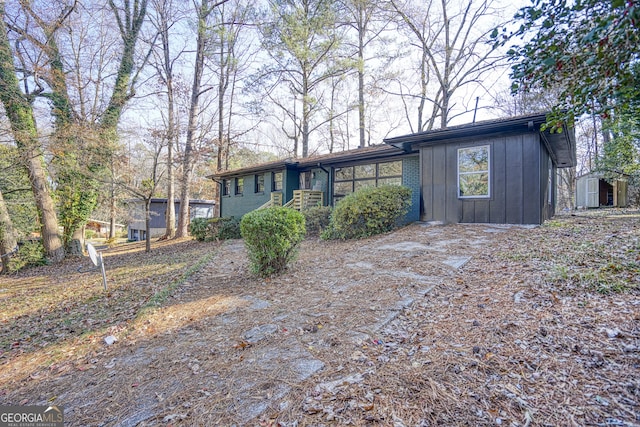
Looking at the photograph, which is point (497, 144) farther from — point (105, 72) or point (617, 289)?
point (105, 72)

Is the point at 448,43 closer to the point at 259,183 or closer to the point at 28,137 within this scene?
the point at 259,183

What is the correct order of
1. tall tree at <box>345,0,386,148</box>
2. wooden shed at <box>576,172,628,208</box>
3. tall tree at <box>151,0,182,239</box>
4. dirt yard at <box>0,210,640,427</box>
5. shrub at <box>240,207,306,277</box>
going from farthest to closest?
wooden shed at <box>576,172,628,208</box> → tall tree at <box>345,0,386,148</box> → tall tree at <box>151,0,182,239</box> → shrub at <box>240,207,306,277</box> → dirt yard at <box>0,210,640,427</box>

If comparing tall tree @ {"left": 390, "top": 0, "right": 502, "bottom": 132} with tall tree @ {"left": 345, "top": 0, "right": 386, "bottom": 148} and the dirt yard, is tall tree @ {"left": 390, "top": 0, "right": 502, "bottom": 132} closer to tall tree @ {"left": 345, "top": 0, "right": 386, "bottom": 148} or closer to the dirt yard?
tall tree @ {"left": 345, "top": 0, "right": 386, "bottom": 148}

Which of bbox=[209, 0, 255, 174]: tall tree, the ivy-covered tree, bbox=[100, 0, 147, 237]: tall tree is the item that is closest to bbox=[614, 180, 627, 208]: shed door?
the ivy-covered tree

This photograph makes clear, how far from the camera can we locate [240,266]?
645 centimetres

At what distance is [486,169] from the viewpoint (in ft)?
27.1

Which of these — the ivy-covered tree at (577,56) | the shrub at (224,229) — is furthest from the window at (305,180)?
the ivy-covered tree at (577,56)

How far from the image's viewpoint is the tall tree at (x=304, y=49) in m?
15.4

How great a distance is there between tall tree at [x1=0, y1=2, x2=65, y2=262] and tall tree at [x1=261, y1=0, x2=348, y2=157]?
10.6 m

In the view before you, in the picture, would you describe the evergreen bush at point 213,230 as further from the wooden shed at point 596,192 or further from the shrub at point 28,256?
the wooden shed at point 596,192

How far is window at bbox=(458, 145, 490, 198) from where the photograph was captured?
830 cm

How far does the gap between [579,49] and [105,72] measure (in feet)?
48.9

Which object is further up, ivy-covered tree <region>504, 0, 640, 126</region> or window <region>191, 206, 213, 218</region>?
ivy-covered tree <region>504, 0, 640, 126</region>

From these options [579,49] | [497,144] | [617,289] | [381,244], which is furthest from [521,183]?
[579,49]
